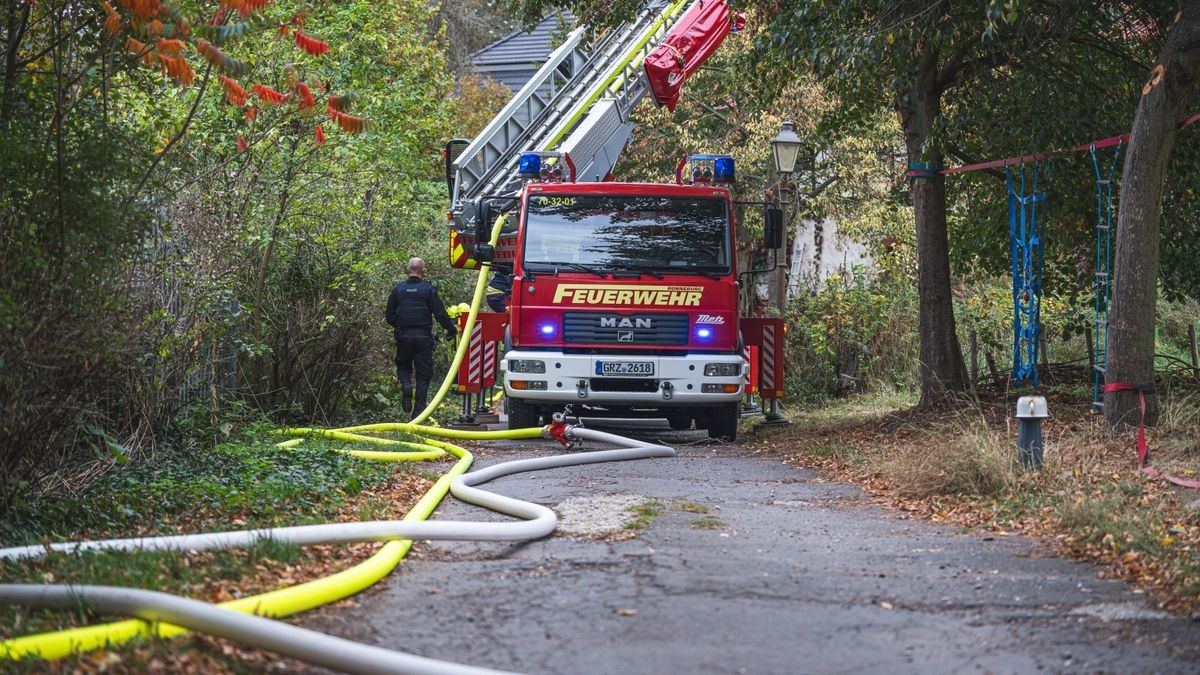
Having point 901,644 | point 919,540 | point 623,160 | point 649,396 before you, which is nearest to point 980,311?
point 623,160

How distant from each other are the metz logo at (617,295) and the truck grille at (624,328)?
0.41 ft

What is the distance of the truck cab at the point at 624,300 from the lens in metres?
14.1

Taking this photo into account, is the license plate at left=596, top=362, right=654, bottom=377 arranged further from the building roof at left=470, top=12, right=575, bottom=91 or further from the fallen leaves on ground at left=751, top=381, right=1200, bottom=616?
the building roof at left=470, top=12, right=575, bottom=91

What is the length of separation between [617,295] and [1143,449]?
20.1 ft

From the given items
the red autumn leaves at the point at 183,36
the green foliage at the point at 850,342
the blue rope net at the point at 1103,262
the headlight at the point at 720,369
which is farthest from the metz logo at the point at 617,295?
the green foliage at the point at 850,342

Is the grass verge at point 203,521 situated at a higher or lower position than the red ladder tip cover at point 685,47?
lower

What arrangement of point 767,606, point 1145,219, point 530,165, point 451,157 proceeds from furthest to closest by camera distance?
point 451,157 → point 530,165 → point 1145,219 → point 767,606

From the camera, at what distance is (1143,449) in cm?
921

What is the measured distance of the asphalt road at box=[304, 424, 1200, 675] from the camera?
4.88 metres

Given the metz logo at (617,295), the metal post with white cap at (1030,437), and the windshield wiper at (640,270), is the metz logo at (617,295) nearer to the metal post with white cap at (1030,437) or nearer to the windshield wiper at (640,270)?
the windshield wiper at (640,270)

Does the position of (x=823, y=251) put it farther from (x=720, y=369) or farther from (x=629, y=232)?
(x=720, y=369)

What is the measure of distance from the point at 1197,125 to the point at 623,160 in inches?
509

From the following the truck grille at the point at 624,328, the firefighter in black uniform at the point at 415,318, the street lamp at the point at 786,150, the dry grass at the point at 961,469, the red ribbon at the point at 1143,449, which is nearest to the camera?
the red ribbon at the point at 1143,449

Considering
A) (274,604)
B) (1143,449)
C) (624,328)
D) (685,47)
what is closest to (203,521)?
(274,604)
